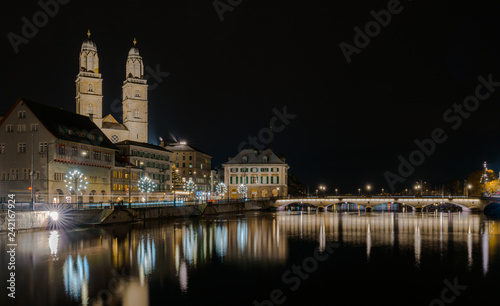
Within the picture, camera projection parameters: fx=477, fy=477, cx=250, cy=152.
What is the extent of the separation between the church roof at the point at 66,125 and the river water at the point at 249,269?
22.4 meters

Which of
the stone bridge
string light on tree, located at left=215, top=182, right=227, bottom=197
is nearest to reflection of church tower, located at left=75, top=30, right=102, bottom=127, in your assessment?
string light on tree, located at left=215, top=182, right=227, bottom=197

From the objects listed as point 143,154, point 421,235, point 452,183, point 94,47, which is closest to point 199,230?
point 421,235

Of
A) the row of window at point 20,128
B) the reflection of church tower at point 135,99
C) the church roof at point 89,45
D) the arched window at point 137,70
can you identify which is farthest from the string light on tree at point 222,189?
the row of window at point 20,128

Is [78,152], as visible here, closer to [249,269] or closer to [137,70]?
[249,269]

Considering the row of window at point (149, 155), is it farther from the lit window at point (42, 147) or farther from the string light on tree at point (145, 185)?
the lit window at point (42, 147)


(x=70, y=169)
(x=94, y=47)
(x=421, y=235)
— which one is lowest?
(x=421, y=235)

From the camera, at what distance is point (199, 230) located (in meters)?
55.6

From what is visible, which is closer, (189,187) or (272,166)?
(189,187)

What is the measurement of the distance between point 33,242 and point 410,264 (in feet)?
97.7

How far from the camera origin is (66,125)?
232 feet

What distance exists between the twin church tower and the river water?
6757 cm

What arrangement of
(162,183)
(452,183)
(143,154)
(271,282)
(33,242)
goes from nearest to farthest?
1. (271,282)
2. (33,242)
3. (143,154)
4. (162,183)
5. (452,183)

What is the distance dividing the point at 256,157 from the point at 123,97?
3798cm

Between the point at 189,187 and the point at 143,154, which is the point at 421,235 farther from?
the point at 189,187
